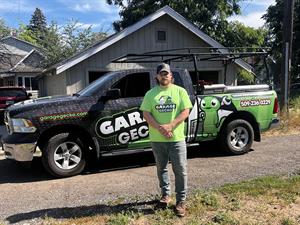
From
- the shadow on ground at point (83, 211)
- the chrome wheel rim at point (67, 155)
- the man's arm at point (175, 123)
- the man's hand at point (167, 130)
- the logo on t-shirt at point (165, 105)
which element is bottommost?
the shadow on ground at point (83, 211)

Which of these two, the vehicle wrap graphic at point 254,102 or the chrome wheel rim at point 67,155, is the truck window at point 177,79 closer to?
the vehicle wrap graphic at point 254,102

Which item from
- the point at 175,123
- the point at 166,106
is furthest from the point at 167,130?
the point at 166,106

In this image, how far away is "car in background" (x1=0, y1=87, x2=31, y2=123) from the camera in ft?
57.5

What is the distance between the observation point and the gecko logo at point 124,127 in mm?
7398

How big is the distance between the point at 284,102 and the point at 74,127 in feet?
26.7

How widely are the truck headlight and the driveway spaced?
2.85 feet

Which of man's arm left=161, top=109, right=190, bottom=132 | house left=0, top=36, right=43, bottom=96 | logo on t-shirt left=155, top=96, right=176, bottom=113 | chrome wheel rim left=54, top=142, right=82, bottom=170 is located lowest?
chrome wheel rim left=54, top=142, right=82, bottom=170

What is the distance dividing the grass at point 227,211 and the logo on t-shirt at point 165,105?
1231 millimetres

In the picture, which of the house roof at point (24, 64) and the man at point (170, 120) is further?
the house roof at point (24, 64)

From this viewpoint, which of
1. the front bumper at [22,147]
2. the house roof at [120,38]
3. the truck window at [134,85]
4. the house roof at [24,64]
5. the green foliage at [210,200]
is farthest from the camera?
the house roof at [24,64]

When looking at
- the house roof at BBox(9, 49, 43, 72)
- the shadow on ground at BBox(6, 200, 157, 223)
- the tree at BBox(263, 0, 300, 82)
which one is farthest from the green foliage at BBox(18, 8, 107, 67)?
the shadow on ground at BBox(6, 200, 157, 223)

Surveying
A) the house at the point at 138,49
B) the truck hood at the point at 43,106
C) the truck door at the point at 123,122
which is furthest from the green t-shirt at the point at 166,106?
the house at the point at 138,49

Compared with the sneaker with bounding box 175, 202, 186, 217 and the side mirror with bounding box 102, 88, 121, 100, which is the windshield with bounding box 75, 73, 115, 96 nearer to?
the side mirror with bounding box 102, 88, 121, 100

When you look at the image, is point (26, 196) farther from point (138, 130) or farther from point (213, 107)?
point (213, 107)
